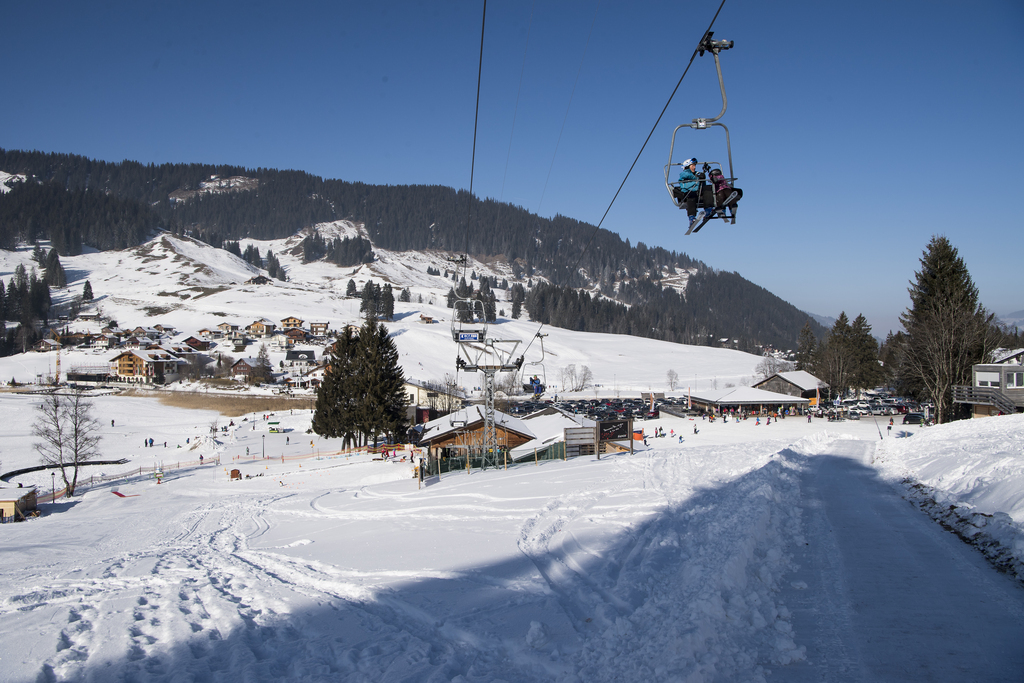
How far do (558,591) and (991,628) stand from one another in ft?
15.4

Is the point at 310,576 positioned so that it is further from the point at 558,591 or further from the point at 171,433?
the point at 171,433

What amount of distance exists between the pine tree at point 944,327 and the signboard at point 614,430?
74.0ft

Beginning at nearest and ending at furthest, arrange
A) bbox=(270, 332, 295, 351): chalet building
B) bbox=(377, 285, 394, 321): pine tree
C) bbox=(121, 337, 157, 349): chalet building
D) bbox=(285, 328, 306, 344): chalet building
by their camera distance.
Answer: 1. bbox=(121, 337, 157, 349): chalet building
2. bbox=(270, 332, 295, 351): chalet building
3. bbox=(285, 328, 306, 344): chalet building
4. bbox=(377, 285, 394, 321): pine tree

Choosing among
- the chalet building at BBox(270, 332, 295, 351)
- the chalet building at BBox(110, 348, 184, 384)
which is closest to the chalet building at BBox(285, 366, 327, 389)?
the chalet building at BBox(110, 348, 184, 384)

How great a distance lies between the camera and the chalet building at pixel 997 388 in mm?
29047

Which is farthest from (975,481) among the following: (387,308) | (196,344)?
(387,308)

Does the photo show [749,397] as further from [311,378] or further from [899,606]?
[311,378]

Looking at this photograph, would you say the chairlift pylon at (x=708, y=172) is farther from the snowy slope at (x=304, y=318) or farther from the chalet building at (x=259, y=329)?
the chalet building at (x=259, y=329)

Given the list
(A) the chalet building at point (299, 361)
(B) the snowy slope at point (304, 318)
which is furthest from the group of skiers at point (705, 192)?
(A) the chalet building at point (299, 361)

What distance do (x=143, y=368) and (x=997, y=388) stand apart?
336ft

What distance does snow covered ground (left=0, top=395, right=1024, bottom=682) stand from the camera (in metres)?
5.41

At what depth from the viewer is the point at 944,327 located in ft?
107

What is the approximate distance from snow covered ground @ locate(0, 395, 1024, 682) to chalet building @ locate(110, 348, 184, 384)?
266 feet

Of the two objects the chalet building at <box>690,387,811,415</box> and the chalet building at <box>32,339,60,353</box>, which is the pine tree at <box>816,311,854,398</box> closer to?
the chalet building at <box>690,387,811,415</box>
